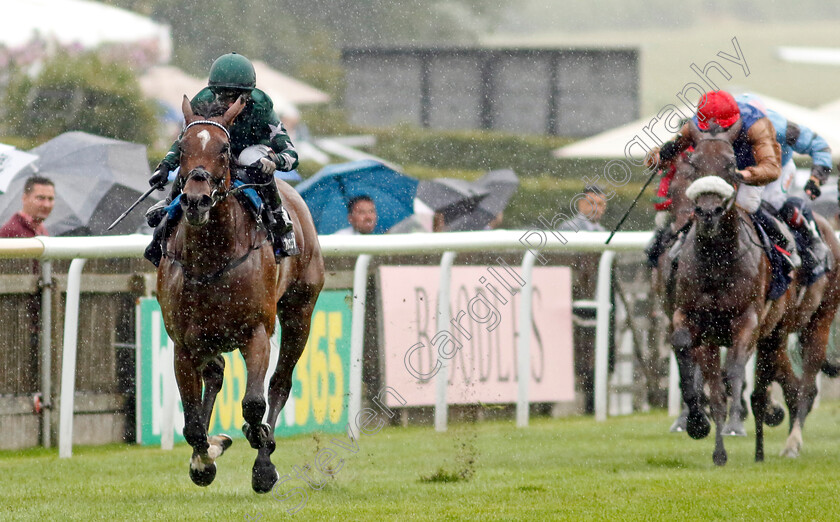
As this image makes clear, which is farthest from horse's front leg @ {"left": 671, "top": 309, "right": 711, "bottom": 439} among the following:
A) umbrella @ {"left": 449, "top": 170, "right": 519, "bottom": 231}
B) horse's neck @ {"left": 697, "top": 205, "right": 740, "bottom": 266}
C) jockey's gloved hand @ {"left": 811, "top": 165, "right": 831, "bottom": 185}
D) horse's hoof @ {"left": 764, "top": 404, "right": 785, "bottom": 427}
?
umbrella @ {"left": 449, "top": 170, "right": 519, "bottom": 231}

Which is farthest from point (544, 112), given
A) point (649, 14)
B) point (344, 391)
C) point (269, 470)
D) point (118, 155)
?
point (649, 14)

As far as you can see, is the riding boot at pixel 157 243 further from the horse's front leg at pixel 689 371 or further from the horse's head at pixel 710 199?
the horse's front leg at pixel 689 371

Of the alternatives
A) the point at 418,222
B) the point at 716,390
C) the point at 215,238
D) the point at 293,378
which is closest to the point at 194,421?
the point at 215,238

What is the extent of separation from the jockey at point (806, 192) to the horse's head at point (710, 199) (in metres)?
1.29

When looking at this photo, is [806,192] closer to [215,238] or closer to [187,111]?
[215,238]

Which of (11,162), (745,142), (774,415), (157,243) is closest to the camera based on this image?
(157,243)

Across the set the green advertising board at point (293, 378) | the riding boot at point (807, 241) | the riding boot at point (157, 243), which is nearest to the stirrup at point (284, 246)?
the riding boot at point (157, 243)

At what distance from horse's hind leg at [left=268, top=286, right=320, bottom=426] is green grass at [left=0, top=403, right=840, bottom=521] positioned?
0.52 metres

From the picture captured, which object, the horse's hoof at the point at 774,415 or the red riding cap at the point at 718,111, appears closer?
the red riding cap at the point at 718,111

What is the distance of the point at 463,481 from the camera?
23.6 ft

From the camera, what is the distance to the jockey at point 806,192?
29.6ft

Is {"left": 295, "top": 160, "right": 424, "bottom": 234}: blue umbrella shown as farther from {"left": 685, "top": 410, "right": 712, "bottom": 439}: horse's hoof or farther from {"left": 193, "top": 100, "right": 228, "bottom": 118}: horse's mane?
{"left": 193, "top": 100, "right": 228, "bottom": 118}: horse's mane

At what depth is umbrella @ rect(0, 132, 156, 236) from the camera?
9906 mm

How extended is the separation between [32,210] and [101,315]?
2.98 feet
